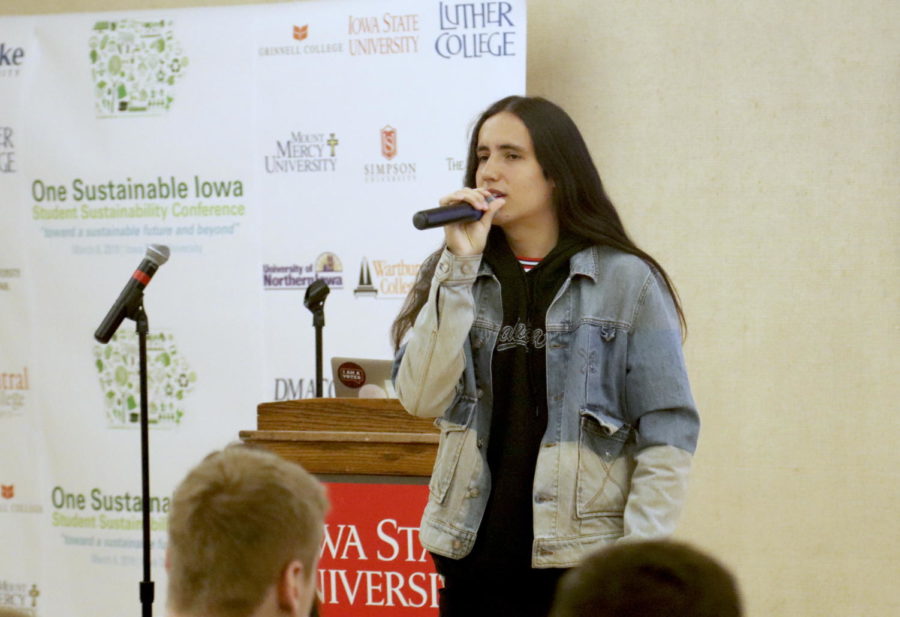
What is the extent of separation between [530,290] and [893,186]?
2.18 metres

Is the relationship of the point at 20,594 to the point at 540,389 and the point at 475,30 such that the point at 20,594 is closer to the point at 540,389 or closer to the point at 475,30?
the point at 475,30

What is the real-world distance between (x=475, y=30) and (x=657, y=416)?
2.15 m

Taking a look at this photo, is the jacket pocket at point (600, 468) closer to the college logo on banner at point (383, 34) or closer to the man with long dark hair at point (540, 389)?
A: the man with long dark hair at point (540, 389)

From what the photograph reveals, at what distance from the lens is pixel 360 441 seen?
272 centimetres

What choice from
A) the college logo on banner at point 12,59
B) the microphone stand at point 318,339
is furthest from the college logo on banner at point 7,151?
the microphone stand at point 318,339

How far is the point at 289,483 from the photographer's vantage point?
1494 mm

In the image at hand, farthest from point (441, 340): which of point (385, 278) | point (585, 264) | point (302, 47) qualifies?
point (302, 47)

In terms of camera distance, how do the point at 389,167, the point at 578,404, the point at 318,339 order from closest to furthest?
the point at 578,404
the point at 318,339
the point at 389,167

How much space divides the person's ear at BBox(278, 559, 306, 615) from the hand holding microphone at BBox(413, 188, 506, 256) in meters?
0.90

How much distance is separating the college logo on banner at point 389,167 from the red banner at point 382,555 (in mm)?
1568

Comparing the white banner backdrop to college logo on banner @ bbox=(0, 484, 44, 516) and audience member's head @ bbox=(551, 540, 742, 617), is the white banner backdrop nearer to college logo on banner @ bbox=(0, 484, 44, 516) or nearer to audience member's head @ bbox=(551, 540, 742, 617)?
college logo on banner @ bbox=(0, 484, 44, 516)

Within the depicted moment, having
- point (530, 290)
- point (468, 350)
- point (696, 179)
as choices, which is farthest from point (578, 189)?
point (696, 179)

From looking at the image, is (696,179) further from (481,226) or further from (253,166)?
(481,226)

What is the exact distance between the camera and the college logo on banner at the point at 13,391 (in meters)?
4.48
